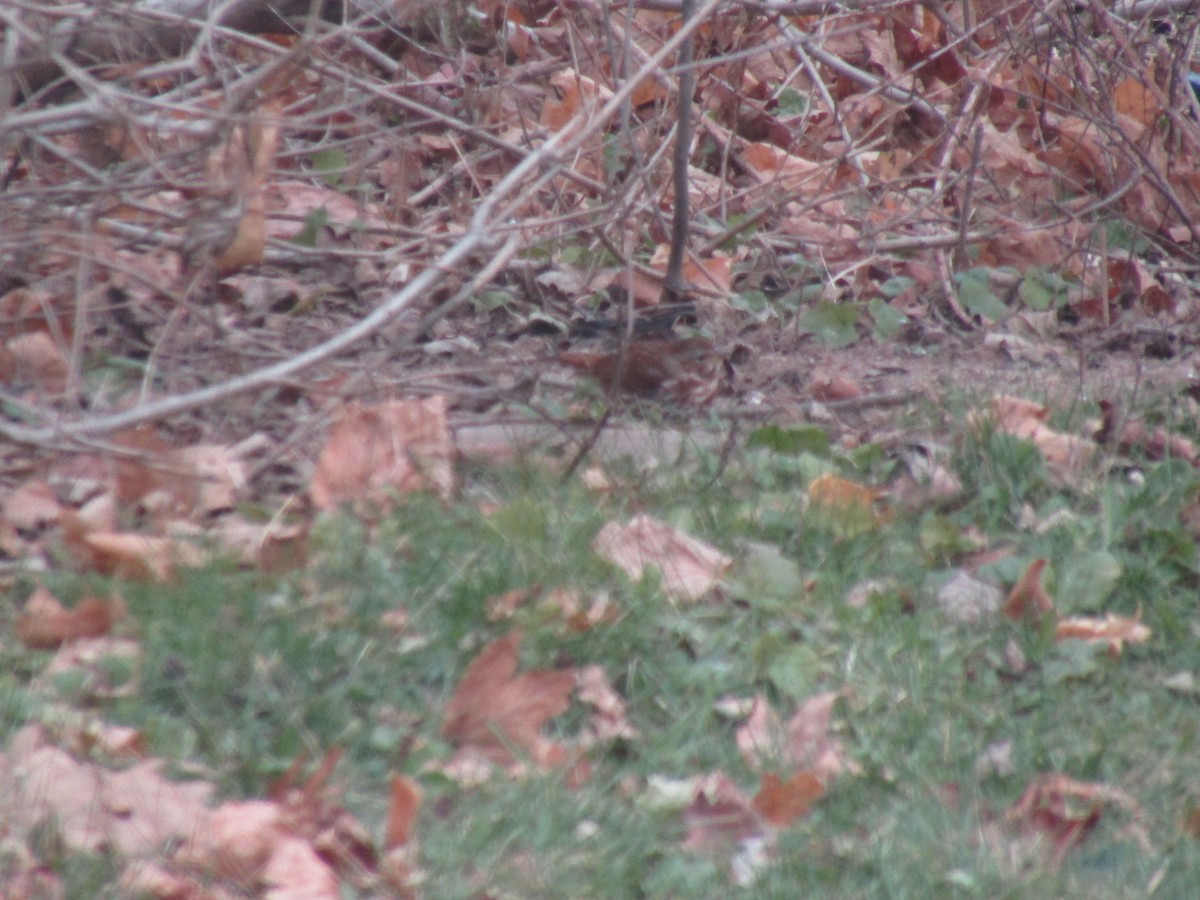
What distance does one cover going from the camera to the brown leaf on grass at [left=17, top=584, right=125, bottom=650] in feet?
8.50

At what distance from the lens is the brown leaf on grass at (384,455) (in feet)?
10.2

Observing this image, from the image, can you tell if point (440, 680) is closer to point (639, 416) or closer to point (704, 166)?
point (639, 416)

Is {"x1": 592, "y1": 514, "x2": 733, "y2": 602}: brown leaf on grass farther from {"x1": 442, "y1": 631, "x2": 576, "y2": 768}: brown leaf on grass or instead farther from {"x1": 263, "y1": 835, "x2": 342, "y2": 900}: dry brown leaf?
{"x1": 263, "y1": 835, "x2": 342, "y2": 900}: dry brown leaf

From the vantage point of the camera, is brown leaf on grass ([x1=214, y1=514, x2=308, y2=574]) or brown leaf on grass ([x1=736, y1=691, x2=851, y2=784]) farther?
brown leaf on grass ([x1=214, y1=514, x2=308, y2=574])

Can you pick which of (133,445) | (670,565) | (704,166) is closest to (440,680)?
(670,565)

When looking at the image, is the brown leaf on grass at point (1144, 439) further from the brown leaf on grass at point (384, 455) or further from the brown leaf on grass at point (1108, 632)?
the brown leaf on grass at point (384, 455)

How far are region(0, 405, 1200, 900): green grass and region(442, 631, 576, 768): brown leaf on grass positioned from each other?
0.05m

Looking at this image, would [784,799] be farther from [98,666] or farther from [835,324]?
[835,324]

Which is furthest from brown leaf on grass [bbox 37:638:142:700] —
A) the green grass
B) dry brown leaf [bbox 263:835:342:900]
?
dry brown leaf [bbox 263:835:342:900]

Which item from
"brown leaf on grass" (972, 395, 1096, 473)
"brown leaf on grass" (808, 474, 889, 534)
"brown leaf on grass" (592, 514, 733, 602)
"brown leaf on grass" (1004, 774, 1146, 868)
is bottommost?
"brown leaf on grass" (1004, 774, 1146, 868)

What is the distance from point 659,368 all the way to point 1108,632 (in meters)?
1.43

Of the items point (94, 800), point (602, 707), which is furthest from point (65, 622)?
point (602, 707)

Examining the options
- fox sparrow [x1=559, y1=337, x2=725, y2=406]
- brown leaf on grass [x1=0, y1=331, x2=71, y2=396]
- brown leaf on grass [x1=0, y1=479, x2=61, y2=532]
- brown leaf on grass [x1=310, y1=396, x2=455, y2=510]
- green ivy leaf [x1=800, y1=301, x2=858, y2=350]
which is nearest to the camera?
brown leaf on grass [x1=0, y1=479, x2=61, y2=532]

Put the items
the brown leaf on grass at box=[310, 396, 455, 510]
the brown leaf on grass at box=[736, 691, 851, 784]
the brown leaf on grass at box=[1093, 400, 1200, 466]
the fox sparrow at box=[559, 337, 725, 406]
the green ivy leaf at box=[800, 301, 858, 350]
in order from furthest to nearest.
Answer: the green ivy leaf at box=[800, 301, 858, 350] → the fox sparrow at box=[559, 337, 725, 406] → the brown leaf on grass at box=[1093, 400, 1200, 466] → the brown leaf on grass at box=[310, 396, 455, 510] → the brown leaf on grass at box=[736, 691, 851, 784]
